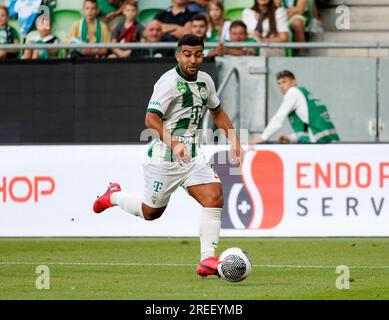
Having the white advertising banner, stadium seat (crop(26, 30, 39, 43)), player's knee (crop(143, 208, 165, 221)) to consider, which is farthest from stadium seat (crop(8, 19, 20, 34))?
player's knee (crop(143, 208, 165, 221))

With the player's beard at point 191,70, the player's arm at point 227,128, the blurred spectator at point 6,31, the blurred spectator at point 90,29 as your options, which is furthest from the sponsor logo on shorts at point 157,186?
the blurred spectator at point 6,31

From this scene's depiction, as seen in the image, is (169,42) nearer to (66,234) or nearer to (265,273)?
(66,234)

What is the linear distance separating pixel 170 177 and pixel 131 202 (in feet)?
3.24

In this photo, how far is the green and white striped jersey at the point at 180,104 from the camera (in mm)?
11953

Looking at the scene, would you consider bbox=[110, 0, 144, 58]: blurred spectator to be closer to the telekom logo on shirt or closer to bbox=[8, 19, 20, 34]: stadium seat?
bbox=[8, 19, 20, 34]: stadium seat

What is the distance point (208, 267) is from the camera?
1172 cm

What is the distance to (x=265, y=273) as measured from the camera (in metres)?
12.6

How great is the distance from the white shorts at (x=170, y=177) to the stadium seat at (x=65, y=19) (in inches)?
324

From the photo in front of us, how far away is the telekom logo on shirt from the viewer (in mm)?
16953

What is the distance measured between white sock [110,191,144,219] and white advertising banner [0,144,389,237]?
3.55 metres

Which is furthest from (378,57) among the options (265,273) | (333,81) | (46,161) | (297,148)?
(265,273)

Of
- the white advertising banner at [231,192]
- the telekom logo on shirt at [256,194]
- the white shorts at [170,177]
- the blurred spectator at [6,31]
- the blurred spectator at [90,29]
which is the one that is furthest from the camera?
the blurred spectator at [6,31]

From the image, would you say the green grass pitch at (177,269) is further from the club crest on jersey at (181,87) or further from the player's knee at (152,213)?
the club crest on jersey at (181,87)
